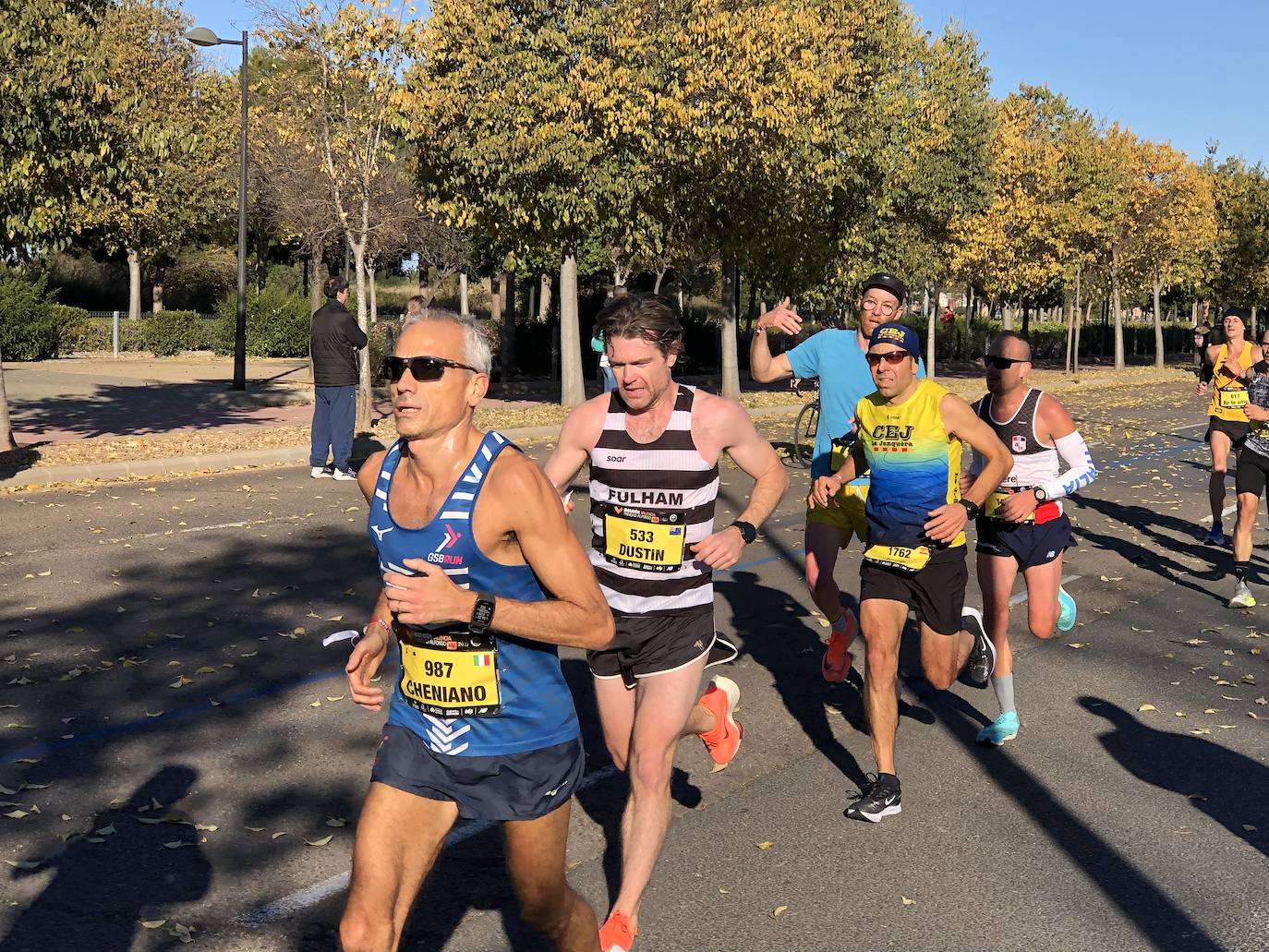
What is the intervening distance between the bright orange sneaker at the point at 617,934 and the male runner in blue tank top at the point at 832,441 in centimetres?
285

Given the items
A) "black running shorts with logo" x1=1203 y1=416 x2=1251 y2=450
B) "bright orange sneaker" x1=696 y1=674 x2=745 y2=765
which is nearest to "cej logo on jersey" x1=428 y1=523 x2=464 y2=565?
"bright orange sneaker" x1=696 y1=674 x2=745 y2=765

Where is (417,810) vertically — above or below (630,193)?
below

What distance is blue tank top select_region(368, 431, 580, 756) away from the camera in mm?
3131

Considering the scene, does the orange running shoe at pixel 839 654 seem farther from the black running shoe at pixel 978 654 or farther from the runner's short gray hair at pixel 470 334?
the runner's short gray hair at pixel 470 334

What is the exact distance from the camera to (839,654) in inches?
263

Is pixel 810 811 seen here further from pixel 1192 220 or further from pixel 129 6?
pixel 1192 220

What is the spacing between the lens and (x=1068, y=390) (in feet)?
124

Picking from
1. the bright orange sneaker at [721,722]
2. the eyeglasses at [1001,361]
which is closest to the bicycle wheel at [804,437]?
the eyeglasses at [1001,361]

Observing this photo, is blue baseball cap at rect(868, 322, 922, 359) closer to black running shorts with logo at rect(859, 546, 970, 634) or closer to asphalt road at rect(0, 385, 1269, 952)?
black running shorts with logo at rect(859, 546, 970, 634)

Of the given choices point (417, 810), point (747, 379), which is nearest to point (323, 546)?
point (417, 810)

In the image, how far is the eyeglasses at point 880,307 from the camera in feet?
19.9

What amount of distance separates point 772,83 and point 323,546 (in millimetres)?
15252

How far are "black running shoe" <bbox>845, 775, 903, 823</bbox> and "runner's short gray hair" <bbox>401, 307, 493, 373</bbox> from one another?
2631 mm

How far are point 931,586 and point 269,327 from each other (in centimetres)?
3677
